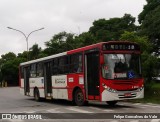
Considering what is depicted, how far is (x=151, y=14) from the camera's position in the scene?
40.7 m

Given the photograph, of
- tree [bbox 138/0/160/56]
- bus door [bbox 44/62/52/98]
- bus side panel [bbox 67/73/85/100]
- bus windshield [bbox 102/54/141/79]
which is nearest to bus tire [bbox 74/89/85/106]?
bus side panel [bbox 67/73/85/100]

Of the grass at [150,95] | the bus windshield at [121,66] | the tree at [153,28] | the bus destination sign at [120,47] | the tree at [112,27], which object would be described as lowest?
the grass at [150,95]

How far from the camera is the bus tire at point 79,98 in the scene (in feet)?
63.2

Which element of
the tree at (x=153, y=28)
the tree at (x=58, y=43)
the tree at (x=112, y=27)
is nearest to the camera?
the tree at (x=153, y=28)

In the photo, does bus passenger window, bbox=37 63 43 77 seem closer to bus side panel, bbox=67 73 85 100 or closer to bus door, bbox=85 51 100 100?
bus side panel, bbox=67 73 85 100

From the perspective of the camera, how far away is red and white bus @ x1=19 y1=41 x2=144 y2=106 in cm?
1744

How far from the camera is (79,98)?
19578mm

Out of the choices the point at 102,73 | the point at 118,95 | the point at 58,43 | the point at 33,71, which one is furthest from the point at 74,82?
the point at 58,43

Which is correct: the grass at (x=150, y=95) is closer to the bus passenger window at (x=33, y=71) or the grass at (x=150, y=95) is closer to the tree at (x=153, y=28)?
the bus passenger window at (x=33, y=71)

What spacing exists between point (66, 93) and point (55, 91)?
1.69 metres

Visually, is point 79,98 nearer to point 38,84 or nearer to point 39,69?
point 39,69

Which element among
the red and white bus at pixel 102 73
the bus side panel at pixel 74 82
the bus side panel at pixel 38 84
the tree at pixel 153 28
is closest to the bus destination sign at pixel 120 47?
the red and white bus at pixel 102 73

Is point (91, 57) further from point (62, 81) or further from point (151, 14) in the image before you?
point (151, 14)

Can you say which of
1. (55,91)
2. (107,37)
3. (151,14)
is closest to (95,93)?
(55,91)
